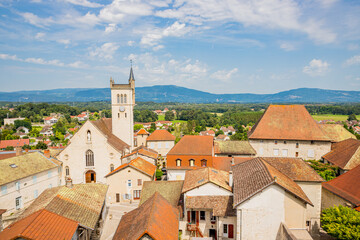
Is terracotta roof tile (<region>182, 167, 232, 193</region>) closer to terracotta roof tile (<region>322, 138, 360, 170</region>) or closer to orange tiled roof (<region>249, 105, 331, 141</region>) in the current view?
terracotta roof tile (<region>322, 138, 360, 170</region>)

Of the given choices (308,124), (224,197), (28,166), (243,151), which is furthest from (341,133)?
(28,166)

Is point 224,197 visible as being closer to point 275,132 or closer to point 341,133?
point 275,132

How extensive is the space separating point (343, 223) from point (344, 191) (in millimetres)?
7807

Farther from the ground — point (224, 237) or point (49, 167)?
point (49, 167)

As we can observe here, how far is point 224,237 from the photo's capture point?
67.4ft

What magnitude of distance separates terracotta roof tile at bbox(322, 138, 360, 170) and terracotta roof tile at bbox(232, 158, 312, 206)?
16.0m

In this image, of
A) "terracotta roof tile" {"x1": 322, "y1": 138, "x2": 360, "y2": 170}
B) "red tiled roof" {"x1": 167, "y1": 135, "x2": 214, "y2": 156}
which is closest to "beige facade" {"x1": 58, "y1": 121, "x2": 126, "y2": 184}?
"red tiled roof" {"x1": 167, "y1": 135, "x2": 214, "y2": 156}

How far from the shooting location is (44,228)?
15531mm

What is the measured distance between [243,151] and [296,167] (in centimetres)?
1643

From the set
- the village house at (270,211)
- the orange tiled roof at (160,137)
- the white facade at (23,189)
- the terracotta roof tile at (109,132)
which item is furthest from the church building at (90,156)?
the village house at (270,211)

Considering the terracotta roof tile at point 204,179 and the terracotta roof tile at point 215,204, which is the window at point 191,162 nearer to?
the terracotta roof tile at point 204,179

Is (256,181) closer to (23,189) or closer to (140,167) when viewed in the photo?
(140,167)

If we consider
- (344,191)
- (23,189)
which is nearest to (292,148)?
(344,191)

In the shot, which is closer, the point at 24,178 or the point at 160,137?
the point at 24,178
